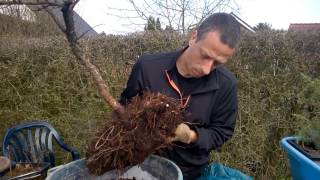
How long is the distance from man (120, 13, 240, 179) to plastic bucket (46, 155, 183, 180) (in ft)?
0.74

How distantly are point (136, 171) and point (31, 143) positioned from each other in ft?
6.43

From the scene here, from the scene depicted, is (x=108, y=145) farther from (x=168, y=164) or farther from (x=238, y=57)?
(x=238, y=57)

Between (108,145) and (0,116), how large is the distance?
3.71 metres

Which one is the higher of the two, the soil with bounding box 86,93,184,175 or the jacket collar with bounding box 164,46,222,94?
the jacket collar with bounding box 164,46,222,94

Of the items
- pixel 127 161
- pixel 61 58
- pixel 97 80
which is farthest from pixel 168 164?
pixel 61 58

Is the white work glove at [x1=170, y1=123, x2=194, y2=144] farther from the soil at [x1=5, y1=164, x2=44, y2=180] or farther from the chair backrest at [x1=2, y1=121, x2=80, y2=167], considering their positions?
the chair backrest at [x1=2, y1=121, x2=80, y2=167]

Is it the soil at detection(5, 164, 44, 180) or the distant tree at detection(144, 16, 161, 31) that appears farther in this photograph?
the distant tree at detection(144, 16, 161, 31)

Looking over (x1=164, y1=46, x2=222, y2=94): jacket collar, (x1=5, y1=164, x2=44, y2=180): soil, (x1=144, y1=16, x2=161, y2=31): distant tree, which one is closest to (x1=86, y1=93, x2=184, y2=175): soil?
(x1=164, y1=46, x2=222, y2=94): jacket collar

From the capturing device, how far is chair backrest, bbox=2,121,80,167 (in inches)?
128

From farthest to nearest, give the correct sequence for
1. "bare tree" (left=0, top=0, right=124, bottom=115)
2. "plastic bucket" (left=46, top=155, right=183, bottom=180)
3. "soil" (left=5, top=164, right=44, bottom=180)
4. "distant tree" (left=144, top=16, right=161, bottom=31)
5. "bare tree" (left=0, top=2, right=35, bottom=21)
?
1. "bare tree" (left=0, top=2, right=35, bottom=21)
2. "distant tree" (left=144, top=16, right=161, bottom=31)
3. "soil" (left=5, top=164, right=44, bottom=180)
4. "plastic bucket" (left=46, top=155, right=183, bottom=180)
5. "bare tree" (left=0, top=0, right=124, bottom=115)

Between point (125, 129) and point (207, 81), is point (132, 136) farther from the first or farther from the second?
point (207, 81)

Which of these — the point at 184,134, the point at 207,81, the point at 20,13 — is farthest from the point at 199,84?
the point at 20,13

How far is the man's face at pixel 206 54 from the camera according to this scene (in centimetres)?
180

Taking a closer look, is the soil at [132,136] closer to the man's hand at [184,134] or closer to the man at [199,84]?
the man's hand at [184,134]
